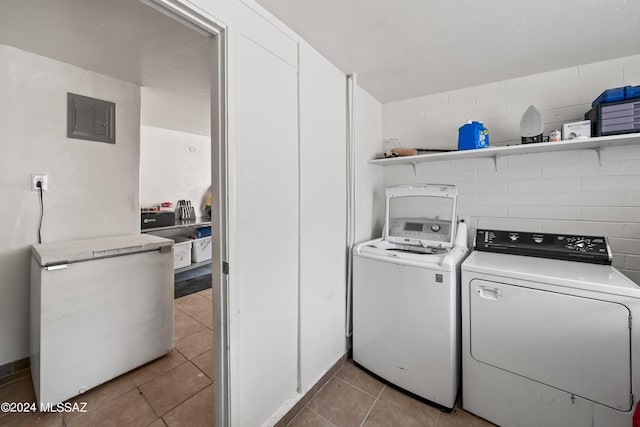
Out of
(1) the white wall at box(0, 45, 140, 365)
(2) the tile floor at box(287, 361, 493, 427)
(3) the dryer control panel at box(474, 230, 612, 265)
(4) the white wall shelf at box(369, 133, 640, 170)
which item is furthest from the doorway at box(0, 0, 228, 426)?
(3) the dryer control panel at box(474, 230, 612, 265)

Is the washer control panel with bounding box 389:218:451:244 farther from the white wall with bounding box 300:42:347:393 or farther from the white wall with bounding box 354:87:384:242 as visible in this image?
the white wall with bounding box 300:42:347:393

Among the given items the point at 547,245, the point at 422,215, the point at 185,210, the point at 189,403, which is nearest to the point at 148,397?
the point at 189,403

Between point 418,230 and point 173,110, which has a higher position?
point 173,110

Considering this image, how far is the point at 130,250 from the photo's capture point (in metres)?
1.77

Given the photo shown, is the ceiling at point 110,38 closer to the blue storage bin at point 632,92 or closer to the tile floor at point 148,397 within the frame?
the tile floor at point 148,397

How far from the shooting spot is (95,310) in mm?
1649

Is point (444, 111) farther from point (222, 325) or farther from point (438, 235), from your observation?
point (222, 325)

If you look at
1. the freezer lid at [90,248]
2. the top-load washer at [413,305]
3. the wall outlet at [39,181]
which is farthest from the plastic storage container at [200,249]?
the top-load washer at [413,305]

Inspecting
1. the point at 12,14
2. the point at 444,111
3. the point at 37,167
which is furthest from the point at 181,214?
the point at 444,111

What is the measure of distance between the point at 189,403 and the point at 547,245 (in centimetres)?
260

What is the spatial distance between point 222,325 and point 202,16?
1.34m

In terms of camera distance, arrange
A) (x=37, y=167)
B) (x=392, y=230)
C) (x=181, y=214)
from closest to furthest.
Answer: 1. (x=37, y=167)
2. (x=392, y=230)
3. (x=181, y=214)

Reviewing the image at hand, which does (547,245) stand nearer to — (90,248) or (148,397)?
(148,397)

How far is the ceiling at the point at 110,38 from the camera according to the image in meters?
1.37
